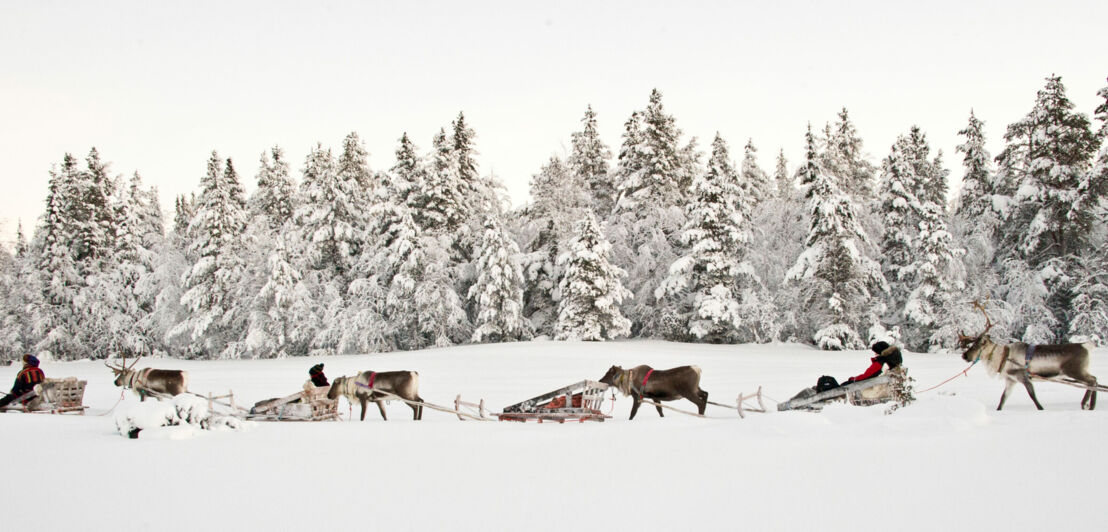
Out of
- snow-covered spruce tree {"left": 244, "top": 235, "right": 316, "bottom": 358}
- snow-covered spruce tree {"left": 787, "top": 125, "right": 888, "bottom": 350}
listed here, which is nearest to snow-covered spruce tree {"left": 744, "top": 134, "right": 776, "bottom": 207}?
snow-covered spruce tree {"left": 787, "top": 125, "right": 888, "bottom": 350}

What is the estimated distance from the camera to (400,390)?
11.7 metres

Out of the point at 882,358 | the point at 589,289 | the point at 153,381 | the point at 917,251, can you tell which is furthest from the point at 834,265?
the point at 153,381

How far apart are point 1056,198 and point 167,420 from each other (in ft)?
99.9

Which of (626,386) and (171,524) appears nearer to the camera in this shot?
(171,524)

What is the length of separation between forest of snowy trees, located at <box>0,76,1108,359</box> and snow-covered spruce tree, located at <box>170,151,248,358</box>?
0.39 ft

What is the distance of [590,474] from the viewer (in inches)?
→ 233

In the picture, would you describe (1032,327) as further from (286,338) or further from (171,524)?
(286,338)

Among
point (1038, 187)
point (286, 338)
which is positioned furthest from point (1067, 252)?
point (286, 338)

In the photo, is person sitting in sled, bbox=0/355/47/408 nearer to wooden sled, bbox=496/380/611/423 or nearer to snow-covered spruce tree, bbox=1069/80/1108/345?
wooden sled, bbox=496/380/611/423

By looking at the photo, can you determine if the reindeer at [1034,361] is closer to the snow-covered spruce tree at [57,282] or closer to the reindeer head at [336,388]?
the reindeer head at [336,388]

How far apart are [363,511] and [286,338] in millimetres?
30580

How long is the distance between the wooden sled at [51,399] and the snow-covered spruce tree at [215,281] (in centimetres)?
2168

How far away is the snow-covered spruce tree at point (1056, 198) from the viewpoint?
24.8 metres

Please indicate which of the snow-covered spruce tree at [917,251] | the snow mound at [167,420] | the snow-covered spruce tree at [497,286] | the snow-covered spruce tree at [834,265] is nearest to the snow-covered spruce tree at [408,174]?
the snow-covered spruce tree at [497,286]
